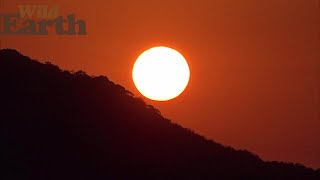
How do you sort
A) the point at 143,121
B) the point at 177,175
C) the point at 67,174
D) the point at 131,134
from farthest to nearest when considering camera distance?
the point at 143,121 → the point at 131,134 → the point at 177,175 → the point at 67,174

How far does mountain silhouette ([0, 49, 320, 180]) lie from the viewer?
42781 millimetres

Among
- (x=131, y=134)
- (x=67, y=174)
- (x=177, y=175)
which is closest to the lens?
(x=67, y=174)

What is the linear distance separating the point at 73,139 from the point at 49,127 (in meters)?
2.43

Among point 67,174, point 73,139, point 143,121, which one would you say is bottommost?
point 67,174

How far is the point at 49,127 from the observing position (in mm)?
46750

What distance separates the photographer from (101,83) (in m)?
57.8

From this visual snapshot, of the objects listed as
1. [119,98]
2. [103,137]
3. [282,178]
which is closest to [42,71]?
[119,98]

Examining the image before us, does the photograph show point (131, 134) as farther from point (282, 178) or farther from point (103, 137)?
point (282, 178)

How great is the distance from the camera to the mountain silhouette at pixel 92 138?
42781 millimetres

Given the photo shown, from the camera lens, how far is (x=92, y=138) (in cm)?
4741

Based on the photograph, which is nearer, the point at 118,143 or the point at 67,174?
the point at 67,174

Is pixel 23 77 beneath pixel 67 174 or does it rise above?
above

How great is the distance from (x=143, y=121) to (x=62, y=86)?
9040mm

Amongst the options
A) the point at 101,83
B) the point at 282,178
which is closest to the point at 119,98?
the point at 101,83
